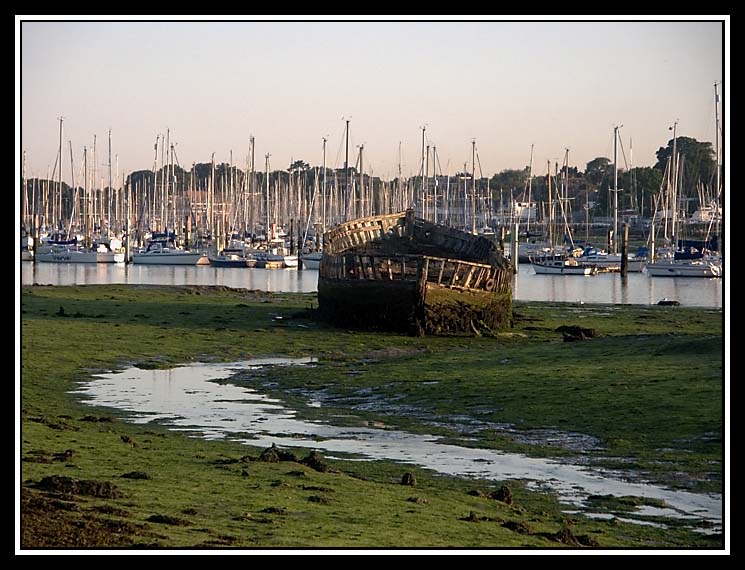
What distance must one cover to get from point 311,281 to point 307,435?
6571 centimetres

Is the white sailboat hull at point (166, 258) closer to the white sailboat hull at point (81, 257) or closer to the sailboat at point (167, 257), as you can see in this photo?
the sailboat at point (167, 257)

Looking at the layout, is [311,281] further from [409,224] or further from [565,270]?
[409,224]

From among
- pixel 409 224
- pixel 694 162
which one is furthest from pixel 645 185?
pixel 409 224

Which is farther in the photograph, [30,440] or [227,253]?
[227,253]

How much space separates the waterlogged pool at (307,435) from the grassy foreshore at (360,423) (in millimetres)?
541

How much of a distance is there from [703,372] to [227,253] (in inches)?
3626

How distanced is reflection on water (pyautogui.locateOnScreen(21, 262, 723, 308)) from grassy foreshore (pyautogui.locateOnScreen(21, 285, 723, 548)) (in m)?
26.1

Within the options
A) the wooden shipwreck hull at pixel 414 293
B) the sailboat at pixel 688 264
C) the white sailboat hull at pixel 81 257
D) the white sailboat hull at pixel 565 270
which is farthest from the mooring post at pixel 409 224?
the white sailboat hull at pixel 81 257

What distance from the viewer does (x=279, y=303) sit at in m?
56.2

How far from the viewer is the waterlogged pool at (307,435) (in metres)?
17.4
